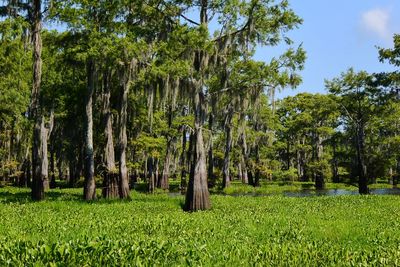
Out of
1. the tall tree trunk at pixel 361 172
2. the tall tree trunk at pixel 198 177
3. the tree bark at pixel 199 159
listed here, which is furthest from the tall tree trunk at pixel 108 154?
the tall tree trunk at pixel 361 172

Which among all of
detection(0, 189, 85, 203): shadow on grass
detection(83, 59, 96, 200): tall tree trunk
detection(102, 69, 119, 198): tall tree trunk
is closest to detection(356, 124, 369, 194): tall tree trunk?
detection(102, 69, 119, 198): tall tree trunk

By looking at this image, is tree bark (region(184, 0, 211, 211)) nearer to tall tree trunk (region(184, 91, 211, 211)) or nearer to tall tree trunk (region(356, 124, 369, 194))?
tall tree trunk (region(184, 91, 211, 211))

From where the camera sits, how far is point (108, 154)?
2758cm

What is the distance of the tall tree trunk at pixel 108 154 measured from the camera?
27.4 metres

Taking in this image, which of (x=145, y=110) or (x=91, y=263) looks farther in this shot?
(x=145, y=110)

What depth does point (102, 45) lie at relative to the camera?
23281mm

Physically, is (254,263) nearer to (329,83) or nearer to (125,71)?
(125,71)

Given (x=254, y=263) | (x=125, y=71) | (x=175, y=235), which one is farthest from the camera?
(x=125, y=71)

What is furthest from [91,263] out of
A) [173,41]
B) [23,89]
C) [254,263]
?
[23,89]

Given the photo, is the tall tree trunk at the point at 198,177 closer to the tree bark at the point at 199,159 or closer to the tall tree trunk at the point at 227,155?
the tree bark at the point at 199,159

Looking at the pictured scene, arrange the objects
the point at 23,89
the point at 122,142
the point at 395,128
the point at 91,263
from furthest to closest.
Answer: the point at 395,128 < the point at 23,89 < the point at 122,142 < the point at 91,263

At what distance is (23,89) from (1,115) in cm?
342

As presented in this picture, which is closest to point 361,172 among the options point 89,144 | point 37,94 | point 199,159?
point 199,159

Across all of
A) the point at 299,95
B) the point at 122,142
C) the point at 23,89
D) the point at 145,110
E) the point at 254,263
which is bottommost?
the point at 254,263
